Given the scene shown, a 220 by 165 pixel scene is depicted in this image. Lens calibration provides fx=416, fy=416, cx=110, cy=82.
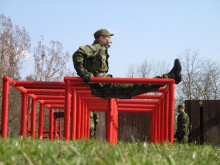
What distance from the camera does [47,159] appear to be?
2.34 m

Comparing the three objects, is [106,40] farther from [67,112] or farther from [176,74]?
[67,112]

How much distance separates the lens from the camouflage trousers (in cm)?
571

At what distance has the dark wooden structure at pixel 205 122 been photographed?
13.4 meters

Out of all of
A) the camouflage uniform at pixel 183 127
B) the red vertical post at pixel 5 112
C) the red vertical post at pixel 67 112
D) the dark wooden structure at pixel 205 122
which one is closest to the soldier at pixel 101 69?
the red vertical post at pixel 67 112

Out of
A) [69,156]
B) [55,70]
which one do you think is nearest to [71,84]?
[69,156]

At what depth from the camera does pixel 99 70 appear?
6.17m

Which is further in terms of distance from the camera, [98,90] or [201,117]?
[201,117]

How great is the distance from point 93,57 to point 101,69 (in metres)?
0.23

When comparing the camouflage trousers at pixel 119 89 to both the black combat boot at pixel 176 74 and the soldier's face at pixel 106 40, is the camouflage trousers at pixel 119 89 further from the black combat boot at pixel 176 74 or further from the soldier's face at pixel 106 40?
the soldier's face at pixel 106 40

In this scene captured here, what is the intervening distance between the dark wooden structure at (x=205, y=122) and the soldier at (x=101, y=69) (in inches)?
306

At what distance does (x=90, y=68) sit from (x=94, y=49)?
304mm

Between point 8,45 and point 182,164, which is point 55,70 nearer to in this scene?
point 8,45

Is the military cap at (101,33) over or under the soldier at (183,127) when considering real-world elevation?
over

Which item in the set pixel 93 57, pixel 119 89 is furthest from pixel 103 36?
pixel 119 89
